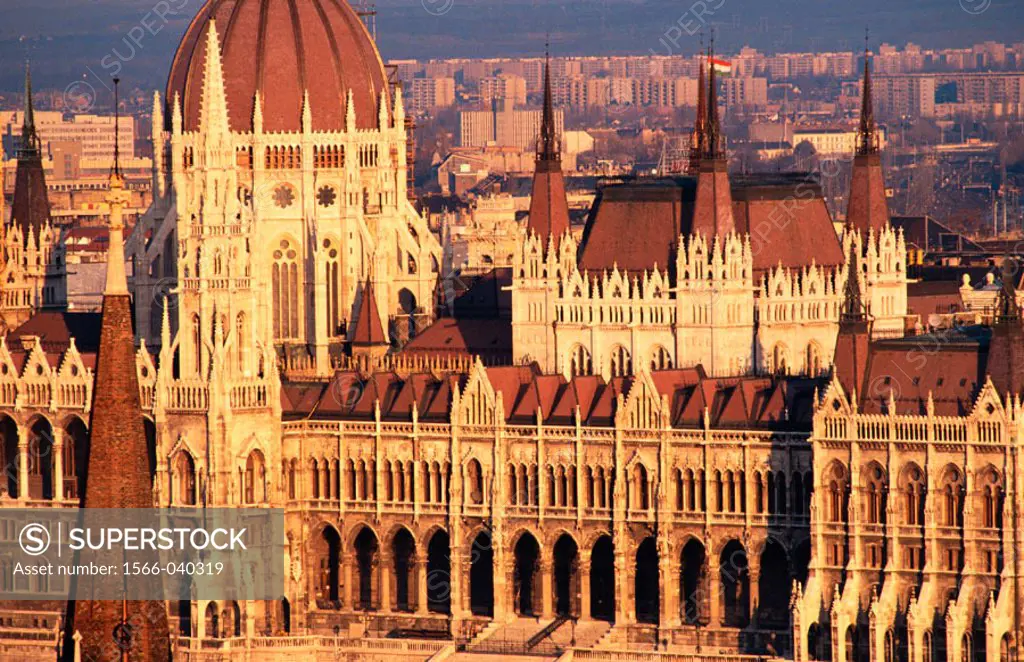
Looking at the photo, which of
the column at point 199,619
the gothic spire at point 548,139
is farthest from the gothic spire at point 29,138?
the column at point 199,619

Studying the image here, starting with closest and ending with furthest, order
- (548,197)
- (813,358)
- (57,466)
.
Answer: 1. (57,466)
2. (813,358)
3. (548,197)

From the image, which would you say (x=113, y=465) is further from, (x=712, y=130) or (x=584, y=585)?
(x=712, y=130)

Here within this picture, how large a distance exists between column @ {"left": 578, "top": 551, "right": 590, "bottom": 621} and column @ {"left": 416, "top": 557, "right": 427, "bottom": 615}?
237 inches

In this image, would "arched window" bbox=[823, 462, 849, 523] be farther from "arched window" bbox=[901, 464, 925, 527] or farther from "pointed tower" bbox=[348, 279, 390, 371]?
"pointed tower" bbox=[348, 279, 390, 371]

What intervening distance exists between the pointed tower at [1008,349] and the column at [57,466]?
37477 millimetres

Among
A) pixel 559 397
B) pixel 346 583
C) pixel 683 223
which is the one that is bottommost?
pixel 346 583

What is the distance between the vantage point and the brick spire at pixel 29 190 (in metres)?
182

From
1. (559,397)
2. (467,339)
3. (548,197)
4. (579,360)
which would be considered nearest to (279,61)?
(467,339)

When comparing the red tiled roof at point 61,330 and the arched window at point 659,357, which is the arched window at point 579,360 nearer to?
the arched window at point 659,357

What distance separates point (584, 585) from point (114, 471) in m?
59.3

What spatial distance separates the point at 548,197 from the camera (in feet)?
533

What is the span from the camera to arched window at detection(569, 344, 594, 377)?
159 m

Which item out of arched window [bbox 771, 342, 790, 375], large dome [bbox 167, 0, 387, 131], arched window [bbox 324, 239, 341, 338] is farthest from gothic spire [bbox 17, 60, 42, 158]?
arched window [bbox 771, 342, 790, 375]

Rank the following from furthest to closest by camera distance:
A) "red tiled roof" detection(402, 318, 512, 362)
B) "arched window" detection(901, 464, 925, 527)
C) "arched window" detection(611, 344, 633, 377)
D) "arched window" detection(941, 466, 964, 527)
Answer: "red tiled roof" detection(402, 318, 512, 362) → "arched window" detection(611, 344, 633, 377) → "arched window" detection(901, 464, 925, 527) → "arched window" detection(941, 466, 964, 527)
